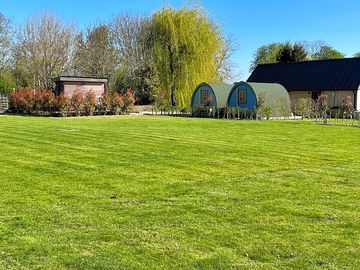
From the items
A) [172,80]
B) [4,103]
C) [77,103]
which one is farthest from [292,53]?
[4,103]

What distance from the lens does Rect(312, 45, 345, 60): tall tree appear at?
58781mm

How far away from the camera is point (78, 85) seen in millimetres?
33344

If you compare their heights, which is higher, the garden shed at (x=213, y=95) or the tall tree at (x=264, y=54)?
the tall tree at (x=264, y=54)

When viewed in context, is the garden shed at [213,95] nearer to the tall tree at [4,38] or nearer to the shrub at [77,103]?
the shrub at [77,103]

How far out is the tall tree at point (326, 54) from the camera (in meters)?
58.8

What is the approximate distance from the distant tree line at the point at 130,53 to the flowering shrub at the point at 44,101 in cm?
874

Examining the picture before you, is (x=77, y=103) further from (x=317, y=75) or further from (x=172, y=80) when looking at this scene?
(x=317, y=75)

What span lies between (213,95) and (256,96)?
12.1 feet

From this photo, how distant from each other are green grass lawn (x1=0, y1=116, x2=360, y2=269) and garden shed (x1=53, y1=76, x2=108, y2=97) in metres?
24.2

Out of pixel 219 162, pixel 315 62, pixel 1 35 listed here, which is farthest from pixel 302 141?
pixel 1 35

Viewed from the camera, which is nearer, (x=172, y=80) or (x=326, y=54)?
(x=172, y=80)

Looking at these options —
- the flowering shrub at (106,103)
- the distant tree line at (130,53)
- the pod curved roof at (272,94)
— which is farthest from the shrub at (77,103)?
the pod curved roof at (272,94)

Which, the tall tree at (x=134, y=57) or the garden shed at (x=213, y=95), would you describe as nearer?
the garden shed at (x=213, y=95)

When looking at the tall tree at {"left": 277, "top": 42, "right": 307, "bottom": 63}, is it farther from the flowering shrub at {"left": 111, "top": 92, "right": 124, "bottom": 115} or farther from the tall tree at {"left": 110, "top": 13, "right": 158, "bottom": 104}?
the flowering shrub at {"left": 111, "top": 92, "right": 124, "bottom": 115}
